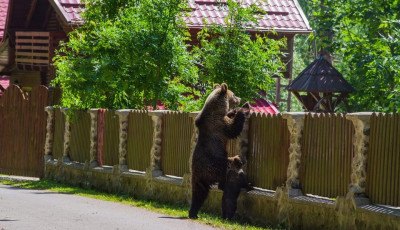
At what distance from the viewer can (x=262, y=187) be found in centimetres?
1341

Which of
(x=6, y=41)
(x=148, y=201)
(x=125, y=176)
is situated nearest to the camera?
(x=148, y=201)

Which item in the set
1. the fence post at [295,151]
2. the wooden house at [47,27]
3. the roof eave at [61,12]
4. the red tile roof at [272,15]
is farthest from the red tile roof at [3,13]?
the fence post at [295,151]

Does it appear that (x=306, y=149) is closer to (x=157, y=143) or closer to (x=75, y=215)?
(x=75, y=215)

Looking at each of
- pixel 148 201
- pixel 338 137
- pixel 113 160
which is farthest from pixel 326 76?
pixel 338 137

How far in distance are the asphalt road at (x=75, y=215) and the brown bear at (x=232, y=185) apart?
0.63m

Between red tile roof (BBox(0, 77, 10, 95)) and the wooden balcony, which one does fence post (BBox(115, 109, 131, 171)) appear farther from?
red tile roof (BBox(0, 77, 10, 95))

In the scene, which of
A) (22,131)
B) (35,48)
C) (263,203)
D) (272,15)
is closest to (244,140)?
(263,203)

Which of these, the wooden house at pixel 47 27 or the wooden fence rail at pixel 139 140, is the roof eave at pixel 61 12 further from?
the wooden fence rail at pixel 139 140

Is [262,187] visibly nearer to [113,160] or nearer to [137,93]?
[113,160]

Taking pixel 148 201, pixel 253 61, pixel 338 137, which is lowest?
Result: pixel 148 201

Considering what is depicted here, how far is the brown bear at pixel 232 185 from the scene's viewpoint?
13.0 meters

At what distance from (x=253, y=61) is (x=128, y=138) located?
3138 millimetres

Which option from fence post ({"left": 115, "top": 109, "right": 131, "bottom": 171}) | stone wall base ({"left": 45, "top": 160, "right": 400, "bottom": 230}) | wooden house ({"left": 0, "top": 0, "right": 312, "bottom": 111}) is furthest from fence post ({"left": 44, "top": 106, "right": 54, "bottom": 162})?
wooden house ({"left": 0, "top": 0, "right": 312, "bottom": 111})

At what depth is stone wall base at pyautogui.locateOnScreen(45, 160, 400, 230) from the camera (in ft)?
36.1
